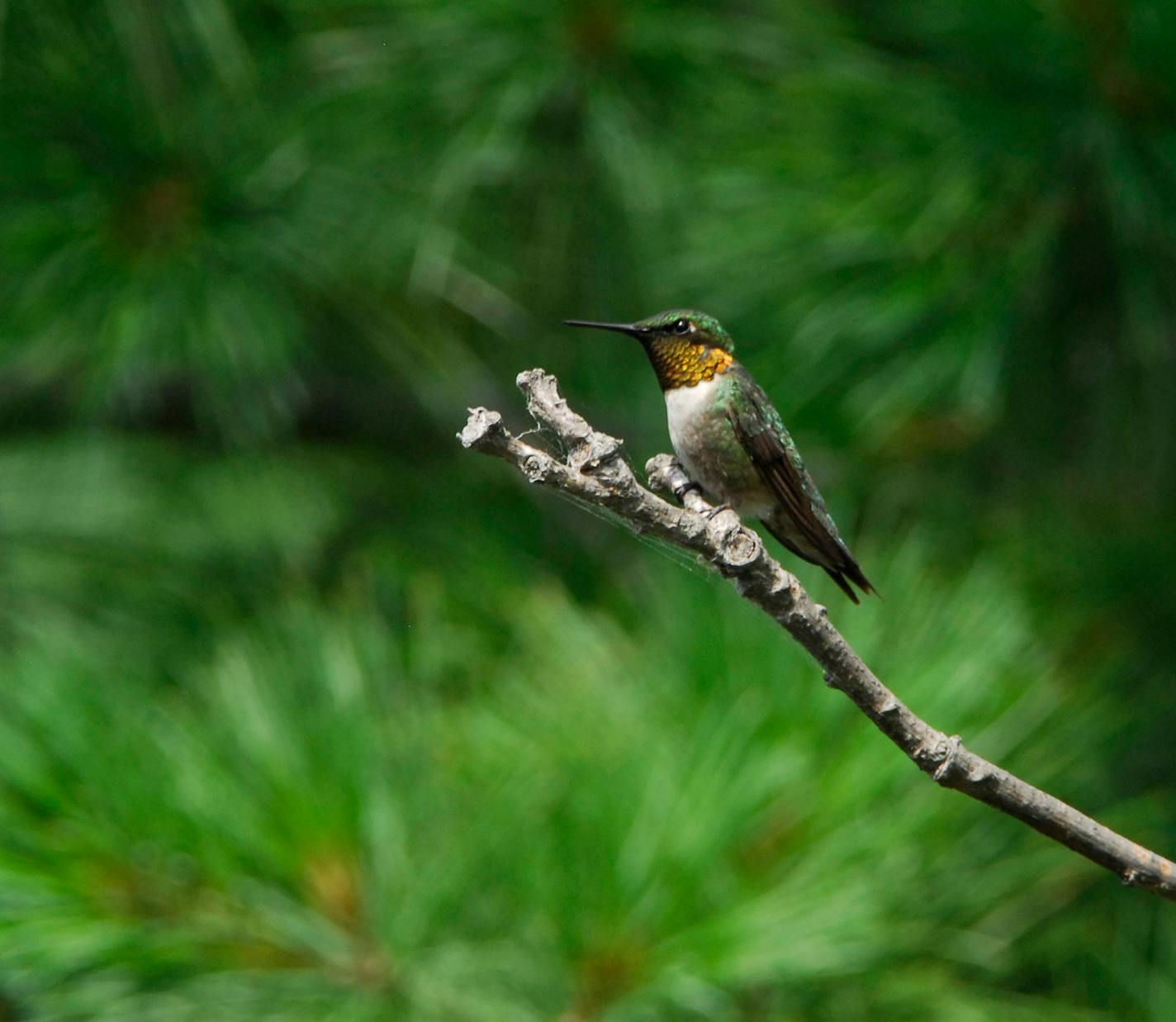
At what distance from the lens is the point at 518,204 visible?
265cm

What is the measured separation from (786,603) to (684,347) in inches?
32.8

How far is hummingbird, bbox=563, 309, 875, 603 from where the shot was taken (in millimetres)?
1527

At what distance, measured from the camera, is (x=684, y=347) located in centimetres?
164

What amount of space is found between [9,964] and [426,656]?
90cm

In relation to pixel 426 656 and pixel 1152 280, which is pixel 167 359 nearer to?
pixel 426 656

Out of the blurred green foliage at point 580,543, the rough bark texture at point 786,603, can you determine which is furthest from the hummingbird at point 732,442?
the rough bark texture at point 786,603

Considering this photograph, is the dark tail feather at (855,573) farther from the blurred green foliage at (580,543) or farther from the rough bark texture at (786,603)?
the rough bark texture at (786,603)

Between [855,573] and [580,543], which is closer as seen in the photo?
[855,573]

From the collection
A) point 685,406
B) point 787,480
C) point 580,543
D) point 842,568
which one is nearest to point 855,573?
point 842,568

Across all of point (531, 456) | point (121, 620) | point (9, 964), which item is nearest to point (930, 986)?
point (9, 964)

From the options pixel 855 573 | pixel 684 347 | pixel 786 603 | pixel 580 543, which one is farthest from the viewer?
pixel 580 543

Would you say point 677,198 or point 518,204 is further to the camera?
point 518,204

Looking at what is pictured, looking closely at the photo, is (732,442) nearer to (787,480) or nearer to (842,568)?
(787,480)

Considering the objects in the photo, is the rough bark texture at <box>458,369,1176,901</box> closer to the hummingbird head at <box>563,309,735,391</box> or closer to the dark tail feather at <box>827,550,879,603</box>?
the dark tail feather at <box>827,550,879,603</box>
